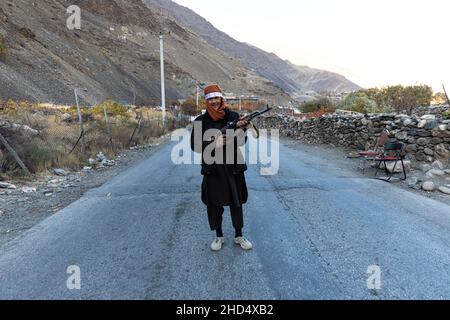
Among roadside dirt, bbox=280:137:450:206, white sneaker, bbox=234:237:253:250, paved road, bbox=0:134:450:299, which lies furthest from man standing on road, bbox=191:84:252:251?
roadside dirt, bbox=280:137:450:206

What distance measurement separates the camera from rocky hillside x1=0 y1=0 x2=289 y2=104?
133 ft

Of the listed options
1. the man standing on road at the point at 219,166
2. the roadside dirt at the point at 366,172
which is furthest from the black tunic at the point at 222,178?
the roadside dirt at the point at 366,172

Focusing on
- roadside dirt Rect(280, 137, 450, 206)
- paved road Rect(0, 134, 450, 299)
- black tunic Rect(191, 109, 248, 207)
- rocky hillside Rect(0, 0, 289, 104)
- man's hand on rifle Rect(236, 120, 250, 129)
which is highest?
rocky hillside Rect(0, 0, 289, 104)

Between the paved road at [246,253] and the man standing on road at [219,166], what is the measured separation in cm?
41

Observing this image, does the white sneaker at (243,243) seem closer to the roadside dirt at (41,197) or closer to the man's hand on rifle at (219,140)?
the man's hand on rifle at (219,140)

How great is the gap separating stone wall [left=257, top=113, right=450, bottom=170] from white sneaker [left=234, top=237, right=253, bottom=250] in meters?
7.61

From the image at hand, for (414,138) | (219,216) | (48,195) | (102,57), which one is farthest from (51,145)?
(102,57)

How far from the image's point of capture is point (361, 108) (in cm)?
3136

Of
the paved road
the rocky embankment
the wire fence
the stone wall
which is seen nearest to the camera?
the paved road

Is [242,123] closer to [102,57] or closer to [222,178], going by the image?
[222,178]

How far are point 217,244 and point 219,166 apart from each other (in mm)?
985

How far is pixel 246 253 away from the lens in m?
4.41

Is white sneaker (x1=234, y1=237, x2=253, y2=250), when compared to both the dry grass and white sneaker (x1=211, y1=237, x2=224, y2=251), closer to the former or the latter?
white sneaker (x1=211, y1=237, x2=224, y2=251)

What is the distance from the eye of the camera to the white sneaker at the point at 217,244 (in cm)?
450
